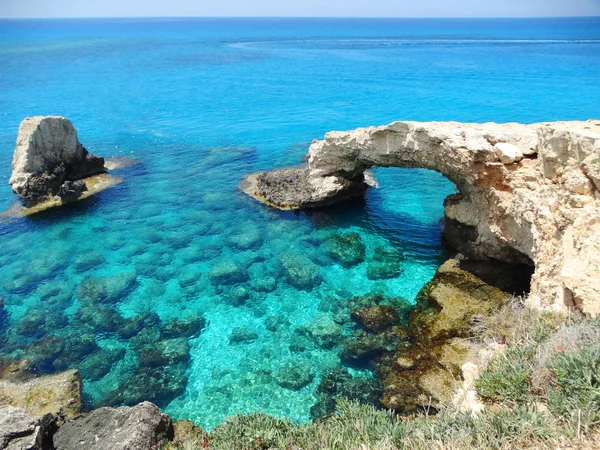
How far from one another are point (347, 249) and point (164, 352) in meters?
8.71

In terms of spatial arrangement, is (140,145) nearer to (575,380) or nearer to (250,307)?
(250,307)

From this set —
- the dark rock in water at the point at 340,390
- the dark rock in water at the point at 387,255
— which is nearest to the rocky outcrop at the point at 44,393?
the dark rock in water at the point at 340,390

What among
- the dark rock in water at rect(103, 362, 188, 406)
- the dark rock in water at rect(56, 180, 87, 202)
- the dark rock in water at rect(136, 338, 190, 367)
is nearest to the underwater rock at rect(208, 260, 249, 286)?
the dark rock in water at rect(136, 338, 190, 367)

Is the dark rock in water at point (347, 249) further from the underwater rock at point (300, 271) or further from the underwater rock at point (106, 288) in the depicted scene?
the underwater rock at point (106, 288)

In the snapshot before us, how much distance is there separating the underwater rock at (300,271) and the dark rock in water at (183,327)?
393 cm

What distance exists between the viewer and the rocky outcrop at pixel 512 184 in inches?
392

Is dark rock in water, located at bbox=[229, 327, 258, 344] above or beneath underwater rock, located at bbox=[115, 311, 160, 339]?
beneath

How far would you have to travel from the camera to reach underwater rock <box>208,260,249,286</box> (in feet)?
54.9

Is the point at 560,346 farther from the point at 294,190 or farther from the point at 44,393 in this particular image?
the point at 294,190

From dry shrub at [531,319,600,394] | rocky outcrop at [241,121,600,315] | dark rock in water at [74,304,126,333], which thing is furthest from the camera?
dark rock in water at [74,304,126,333]

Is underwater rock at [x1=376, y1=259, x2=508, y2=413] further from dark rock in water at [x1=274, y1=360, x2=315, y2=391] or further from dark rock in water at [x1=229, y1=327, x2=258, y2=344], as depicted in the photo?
dark rock in water at [x1=229, y1=327, x2=258, y2=344]

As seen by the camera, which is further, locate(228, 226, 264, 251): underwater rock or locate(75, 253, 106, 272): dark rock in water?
locate(228, 226, 264, 251): underwater rock

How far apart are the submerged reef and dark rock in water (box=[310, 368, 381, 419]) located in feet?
62.0

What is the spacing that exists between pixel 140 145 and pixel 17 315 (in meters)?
20.3
